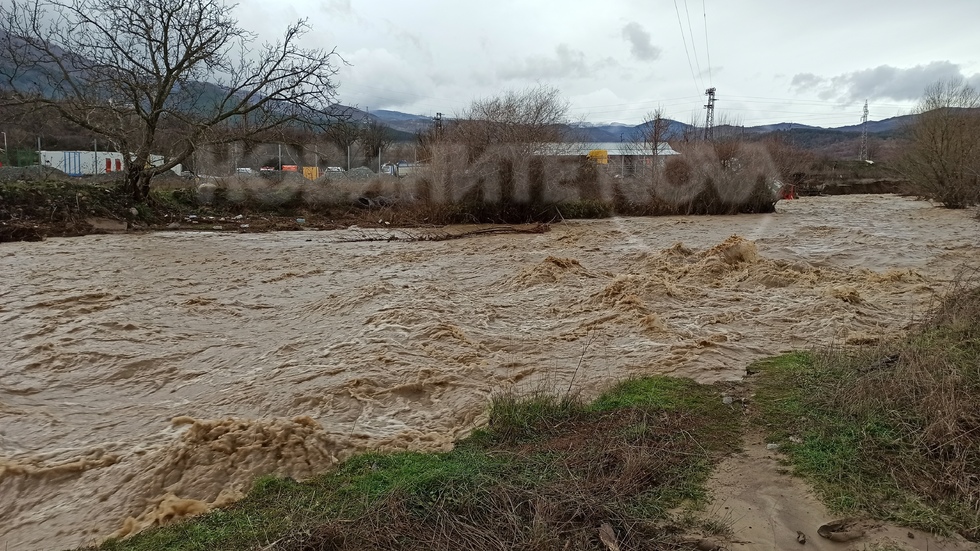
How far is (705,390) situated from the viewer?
632 cm

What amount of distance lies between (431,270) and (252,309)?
16.3 feet

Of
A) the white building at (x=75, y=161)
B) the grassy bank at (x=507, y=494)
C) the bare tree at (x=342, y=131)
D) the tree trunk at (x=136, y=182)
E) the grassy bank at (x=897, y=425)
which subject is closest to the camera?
the grassy bank at (x=507, y=494)

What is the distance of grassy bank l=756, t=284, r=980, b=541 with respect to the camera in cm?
380

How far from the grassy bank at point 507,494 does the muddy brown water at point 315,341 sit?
0.61m

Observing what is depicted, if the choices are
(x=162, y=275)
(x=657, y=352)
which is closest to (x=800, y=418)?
(x=657, y=352)

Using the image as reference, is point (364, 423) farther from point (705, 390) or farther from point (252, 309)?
point (252, 309)

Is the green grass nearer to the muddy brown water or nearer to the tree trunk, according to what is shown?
the muddy brown water

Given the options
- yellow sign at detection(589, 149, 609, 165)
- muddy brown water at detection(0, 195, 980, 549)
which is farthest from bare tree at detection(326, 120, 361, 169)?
yellow sign at detection(589, 149, 609, 165)

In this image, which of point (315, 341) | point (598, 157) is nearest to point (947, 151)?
point (598, 157)

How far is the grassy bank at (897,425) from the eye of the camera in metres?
3.80

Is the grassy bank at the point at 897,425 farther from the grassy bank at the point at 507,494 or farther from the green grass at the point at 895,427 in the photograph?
the grassy bank at the point at 507,494

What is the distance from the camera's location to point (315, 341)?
366 inches

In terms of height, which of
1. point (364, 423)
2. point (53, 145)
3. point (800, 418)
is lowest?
point (364, 423)

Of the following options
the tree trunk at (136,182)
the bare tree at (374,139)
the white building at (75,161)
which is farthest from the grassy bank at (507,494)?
the bare tree at (374,139)
